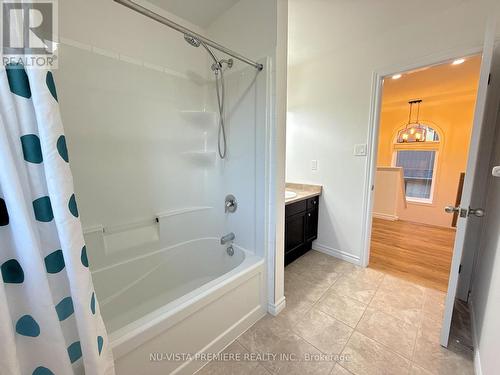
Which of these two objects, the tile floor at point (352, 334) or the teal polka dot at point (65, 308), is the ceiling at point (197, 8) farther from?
the tile floor at point (352, 334)

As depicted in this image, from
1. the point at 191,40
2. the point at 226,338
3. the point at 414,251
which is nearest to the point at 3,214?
the point at 191,40

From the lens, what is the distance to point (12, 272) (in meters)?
0.66

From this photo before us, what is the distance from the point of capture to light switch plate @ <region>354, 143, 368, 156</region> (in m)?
2.18

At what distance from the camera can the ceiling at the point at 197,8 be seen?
5.20ft

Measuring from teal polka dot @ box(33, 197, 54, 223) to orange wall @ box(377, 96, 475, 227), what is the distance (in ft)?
16.9

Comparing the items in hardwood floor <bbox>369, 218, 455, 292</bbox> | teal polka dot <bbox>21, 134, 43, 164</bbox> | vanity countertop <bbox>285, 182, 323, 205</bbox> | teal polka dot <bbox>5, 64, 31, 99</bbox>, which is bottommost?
hardwood floor <bbox>369, 218, 455, 292</bbox>

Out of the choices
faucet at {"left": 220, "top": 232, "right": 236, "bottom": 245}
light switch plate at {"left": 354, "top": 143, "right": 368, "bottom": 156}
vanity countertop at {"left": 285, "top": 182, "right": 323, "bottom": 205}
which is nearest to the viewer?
faucet at {"left": 220, "top": 232, "right": 236, "bottom": 245}

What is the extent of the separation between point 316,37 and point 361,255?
2.32 m

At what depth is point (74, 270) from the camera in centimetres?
72

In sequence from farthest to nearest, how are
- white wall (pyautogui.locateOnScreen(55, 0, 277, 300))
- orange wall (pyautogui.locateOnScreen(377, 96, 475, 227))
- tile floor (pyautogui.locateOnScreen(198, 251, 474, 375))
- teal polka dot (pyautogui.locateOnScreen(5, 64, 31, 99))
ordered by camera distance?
orange wall (pyautogui.locateOnScreen(377, 96, 475, 227)), white wall (pyautogui.locateOnScreen(55, 0, 277, 300)), tile floor (pyautogui.locateOnScreen(198, 251, 474, 375)), teal polka dot (pyautogui.locateOnScreen(5, 64, 31, 99))

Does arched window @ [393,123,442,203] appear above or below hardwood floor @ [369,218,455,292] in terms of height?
above

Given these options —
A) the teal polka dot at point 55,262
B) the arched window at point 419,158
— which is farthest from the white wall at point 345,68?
the arched window at point 419,158

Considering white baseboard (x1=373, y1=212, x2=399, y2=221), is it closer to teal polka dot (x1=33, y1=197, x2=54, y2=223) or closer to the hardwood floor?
the hardwood floor

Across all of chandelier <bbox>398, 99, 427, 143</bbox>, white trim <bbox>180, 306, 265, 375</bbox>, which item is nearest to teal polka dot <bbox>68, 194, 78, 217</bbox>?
white trim <bbox>180, 306, 265, 375</bbox>
